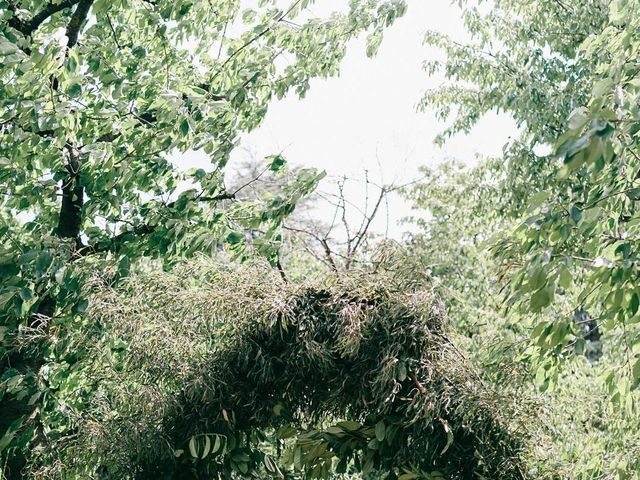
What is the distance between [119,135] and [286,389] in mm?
2377

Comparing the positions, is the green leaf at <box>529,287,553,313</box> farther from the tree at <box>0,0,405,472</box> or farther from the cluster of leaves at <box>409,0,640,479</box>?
the tree at <box>0,0,405,472</box>

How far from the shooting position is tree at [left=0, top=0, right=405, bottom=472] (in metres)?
4.16

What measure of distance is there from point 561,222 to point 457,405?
801 millimetres

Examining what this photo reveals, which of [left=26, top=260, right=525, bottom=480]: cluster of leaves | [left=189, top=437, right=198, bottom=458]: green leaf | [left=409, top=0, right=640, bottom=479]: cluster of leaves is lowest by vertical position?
[left=189, top=437, right=198, bottom=458]: green leaf

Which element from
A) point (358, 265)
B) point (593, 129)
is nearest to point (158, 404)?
point (358, 265)

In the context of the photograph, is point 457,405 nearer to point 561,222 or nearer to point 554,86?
point 561,222

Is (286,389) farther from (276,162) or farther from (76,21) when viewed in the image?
(76,21)

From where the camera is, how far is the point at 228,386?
3.34 meters

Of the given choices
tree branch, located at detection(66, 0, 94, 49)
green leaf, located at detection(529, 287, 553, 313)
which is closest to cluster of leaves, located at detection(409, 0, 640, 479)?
green leaf, located at detection(529, 287, 553, 313)

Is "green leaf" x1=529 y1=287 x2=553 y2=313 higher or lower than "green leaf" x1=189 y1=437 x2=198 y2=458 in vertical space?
higher

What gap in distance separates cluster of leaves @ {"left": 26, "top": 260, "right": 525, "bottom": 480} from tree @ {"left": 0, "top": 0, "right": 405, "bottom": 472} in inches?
25.2

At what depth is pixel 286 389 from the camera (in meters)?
3.40

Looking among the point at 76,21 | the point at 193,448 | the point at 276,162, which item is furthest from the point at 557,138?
the point at 76,21

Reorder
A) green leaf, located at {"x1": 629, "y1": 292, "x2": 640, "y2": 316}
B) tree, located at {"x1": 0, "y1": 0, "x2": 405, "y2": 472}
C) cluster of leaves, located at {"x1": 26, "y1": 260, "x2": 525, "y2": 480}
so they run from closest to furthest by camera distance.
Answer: green leaf, located at {"x1": 629, "y1": 292, "x2": 640, "y2": 316} → cluster of leaves, located at {"x1": 26, "y1": 260, "x2": 525, "y2": 480} → tree, located at {"x1": 0, "y1": 0, "x2": 405, "y2": 472}
